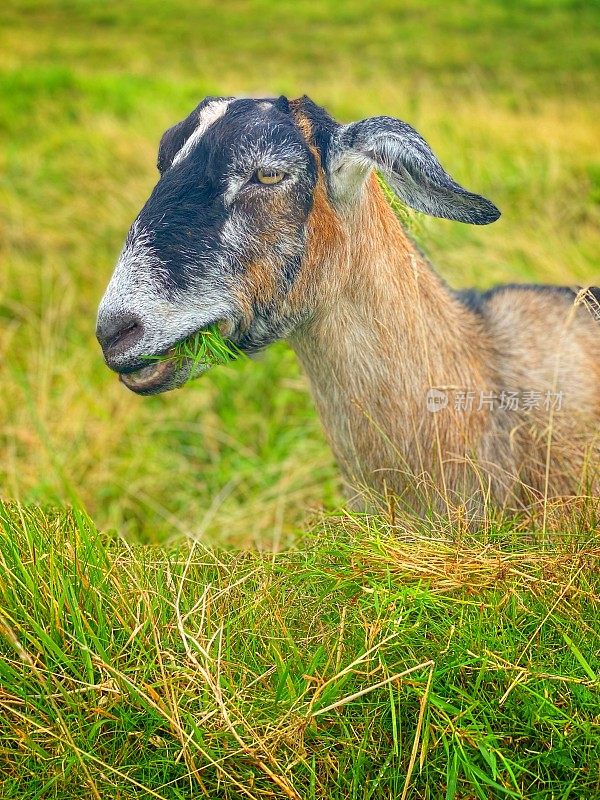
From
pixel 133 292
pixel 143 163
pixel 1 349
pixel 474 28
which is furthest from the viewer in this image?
pixel 474 28

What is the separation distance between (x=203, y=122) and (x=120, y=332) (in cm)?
82

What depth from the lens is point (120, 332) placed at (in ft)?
9.13

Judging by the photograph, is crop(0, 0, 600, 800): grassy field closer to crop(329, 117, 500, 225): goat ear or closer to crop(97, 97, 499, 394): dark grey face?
crop(97, 97, 499, 394): dark grey face

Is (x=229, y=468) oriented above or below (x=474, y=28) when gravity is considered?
below

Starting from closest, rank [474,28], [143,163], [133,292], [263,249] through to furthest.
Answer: [133,292]
[263,249]
[143,163]
[474,28]

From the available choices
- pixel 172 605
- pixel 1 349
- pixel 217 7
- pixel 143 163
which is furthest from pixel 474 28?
pixel 172 605

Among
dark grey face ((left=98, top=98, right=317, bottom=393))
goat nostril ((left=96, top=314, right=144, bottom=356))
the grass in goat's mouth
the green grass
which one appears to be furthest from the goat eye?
the green grass

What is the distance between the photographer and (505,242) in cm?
683

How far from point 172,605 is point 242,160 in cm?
143

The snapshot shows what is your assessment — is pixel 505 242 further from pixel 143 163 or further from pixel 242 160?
pixel 242 160

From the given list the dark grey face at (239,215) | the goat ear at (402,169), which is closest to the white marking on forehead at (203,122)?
the dark grey face at (239,215)

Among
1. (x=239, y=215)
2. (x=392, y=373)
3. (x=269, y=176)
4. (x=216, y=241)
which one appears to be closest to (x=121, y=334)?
(x=216, y=241)

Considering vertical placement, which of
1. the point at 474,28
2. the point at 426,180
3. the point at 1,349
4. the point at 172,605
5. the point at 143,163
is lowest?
the point at 172,605

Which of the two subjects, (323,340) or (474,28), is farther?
(474,28)
